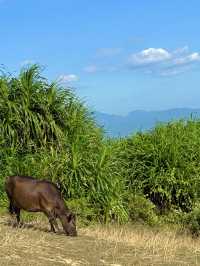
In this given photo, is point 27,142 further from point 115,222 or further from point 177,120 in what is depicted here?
point 177,120

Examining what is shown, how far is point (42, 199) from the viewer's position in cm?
1326

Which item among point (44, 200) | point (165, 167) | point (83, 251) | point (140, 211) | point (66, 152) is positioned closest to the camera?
point (83, 251)

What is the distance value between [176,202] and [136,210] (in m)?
3.00

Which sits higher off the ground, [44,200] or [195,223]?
[44,200]

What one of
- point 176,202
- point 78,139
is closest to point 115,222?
point 78,139

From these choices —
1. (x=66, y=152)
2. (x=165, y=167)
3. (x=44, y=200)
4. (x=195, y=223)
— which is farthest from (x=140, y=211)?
(x=44, y=200)

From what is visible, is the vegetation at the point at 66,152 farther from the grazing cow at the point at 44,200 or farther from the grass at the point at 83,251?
the grass at the point at 83,251

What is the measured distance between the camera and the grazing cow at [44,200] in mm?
13242

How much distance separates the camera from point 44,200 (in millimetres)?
13258

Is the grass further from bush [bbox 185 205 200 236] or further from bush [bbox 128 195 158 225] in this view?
bush [bbox 128 195 158 225]

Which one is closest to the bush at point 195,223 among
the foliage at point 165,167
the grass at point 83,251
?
the foliage at point 165,167

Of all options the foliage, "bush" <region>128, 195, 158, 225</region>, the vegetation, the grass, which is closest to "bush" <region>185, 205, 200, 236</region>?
the vegetation

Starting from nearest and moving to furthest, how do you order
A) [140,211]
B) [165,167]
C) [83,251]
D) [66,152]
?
[83,251]
[66,152]
[140,211]
[165,167]

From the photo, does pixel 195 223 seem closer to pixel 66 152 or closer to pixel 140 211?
pixel 140 211
